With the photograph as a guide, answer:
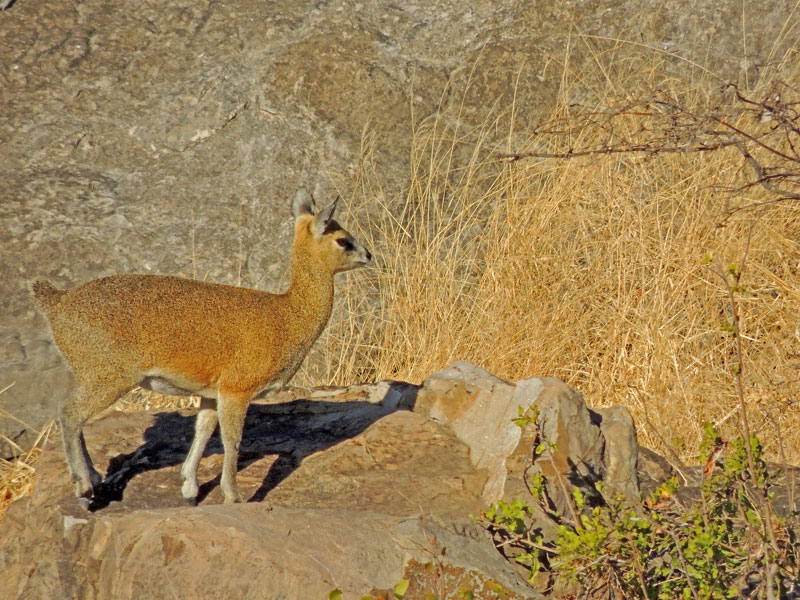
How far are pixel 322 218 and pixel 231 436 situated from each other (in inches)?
53.1

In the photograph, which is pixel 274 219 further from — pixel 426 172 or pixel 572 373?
pixel 572 373

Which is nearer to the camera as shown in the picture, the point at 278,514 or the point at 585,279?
the point at 278,514

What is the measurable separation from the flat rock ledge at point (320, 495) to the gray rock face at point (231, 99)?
218 cm

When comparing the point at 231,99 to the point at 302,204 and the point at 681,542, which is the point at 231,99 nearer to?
the point at 302,204

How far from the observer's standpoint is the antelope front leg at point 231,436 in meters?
5.38

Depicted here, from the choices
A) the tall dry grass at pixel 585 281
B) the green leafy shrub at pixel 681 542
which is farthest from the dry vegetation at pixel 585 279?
the green leafy shrub at pixel 681 542

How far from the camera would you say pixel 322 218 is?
228 inches

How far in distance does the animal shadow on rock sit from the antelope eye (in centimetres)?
114

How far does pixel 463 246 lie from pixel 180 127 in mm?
2910

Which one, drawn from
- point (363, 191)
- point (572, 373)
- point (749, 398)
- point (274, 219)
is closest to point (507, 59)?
point (363, 191)

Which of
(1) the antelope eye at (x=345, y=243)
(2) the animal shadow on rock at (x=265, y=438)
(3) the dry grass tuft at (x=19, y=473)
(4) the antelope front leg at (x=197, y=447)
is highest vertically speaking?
(1) the antelope eye at (x=345, y=243)

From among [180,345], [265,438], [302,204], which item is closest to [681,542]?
[180,345]

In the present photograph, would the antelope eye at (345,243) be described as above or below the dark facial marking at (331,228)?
below

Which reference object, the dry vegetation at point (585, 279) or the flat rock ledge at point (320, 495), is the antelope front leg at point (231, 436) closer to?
the flat rock ledge at point (320, 495)
